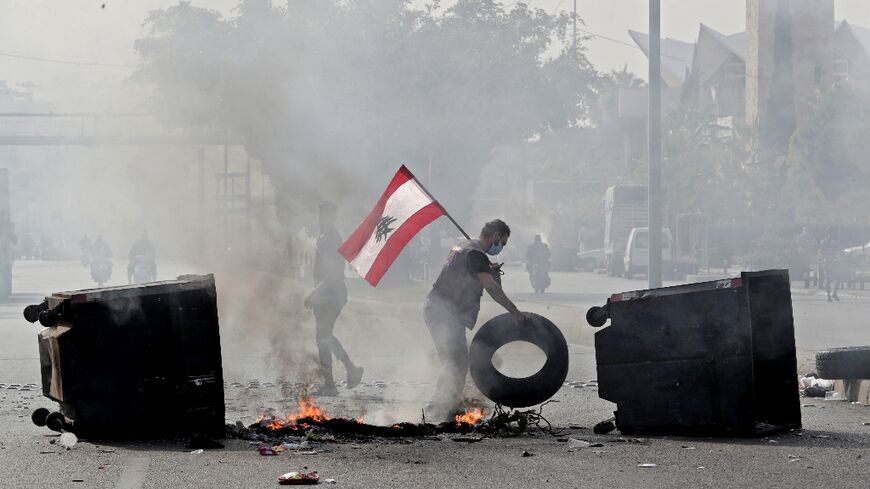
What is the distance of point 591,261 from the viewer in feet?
184

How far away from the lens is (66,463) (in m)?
7.70

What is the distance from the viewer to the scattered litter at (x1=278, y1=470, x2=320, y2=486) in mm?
6945

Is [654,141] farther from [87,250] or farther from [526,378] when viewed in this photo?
[87,250]

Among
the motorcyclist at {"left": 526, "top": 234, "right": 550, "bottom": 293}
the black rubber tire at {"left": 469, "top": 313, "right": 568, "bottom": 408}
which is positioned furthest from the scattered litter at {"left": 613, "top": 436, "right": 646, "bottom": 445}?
the motorcyclist at {"left": 526, "top": 234, "right": 550, "bottom": 293}

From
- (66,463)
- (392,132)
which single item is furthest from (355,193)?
(66,463)

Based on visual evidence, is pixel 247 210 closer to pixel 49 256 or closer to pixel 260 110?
pixel 260 110

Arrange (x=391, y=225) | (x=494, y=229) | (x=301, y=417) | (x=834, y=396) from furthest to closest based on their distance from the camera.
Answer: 1. (x=834, y=396)
2. (x=391, y=225)
3. (x=494, y=229)
4. (x=301, y=417)

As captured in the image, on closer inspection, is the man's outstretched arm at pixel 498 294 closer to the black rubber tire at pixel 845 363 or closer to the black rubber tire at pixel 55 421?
the black rubber tire at pixel 845 363

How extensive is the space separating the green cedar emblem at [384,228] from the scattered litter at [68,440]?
2.79 meters

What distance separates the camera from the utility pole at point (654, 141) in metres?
17.6

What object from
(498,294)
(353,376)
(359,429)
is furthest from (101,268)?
(359,429)

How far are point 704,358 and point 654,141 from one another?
9575 millimetres

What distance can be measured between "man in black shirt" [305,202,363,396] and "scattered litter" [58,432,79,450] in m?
3.55

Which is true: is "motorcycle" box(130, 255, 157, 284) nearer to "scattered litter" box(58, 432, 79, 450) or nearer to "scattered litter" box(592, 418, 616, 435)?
"scattered litter" box(58, 432, 79, 450)
